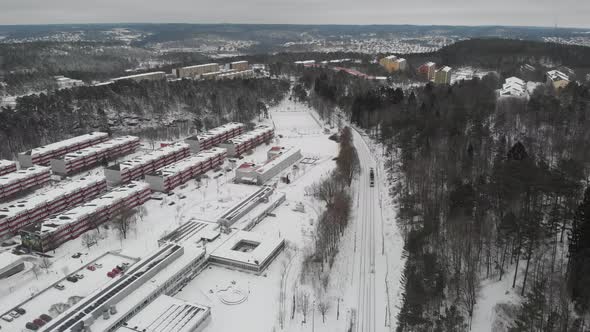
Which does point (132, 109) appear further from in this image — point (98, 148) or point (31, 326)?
point (31, 326)

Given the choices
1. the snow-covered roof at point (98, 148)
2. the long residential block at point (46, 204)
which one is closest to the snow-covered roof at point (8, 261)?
the long residential block at point (46, 204)

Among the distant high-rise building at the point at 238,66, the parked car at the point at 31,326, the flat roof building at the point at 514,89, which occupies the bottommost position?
the parked car at the point at 31,326

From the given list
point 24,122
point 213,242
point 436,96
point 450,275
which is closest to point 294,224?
point 213,242

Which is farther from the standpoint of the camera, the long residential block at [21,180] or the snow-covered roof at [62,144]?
the snow-covered roof at [62,144]

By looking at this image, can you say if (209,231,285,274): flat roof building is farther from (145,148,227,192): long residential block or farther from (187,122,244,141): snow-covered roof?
(187,122,244,141): snow-covered roof

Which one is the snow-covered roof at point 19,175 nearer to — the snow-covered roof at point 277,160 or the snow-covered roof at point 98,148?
the snow-covered roof at point 98,148

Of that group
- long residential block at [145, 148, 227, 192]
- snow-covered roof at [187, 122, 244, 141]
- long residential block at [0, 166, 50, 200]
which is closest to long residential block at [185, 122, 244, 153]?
snow-covered roof at [187, 122, 244, 141]
